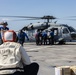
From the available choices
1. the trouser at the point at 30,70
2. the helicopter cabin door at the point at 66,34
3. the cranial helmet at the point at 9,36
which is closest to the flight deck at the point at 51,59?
the cranial helmet at the point at 9,36

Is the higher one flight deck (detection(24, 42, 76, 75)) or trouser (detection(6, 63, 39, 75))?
trouser (detection(6, 63, 39, 75))

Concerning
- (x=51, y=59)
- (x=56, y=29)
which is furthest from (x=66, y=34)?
(x=51, y=59)

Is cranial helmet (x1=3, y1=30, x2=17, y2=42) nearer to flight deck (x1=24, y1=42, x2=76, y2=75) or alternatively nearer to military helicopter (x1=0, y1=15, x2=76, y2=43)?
flight deck (x1=24, y1=42, x2=76, y2=75)

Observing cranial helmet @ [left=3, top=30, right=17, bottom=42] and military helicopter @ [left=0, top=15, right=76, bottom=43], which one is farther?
military helicopter @ [left=0, top=15, right=76, bottom=43]

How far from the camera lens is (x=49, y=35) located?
1389 inches

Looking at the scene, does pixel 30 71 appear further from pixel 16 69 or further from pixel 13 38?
pixel 13 38

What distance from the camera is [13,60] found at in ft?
14.9

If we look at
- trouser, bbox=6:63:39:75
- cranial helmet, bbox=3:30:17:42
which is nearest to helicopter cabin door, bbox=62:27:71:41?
cranial helmet, bbox=3:30:17:42

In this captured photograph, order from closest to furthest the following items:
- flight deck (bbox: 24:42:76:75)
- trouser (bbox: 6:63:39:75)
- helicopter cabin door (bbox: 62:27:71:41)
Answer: trouser (bbox: 6:63:39:75) < flight deck (bbox: 24:42:76:75) < helicopter cabin door (bbox: 62:27:71:41)

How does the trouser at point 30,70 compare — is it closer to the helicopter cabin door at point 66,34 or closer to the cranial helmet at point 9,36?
the cranial helmet at point 9,36

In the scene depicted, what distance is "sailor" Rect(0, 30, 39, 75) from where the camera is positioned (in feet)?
14.6

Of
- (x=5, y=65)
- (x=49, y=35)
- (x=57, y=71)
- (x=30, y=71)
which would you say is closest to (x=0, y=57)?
(x=5, y=65)

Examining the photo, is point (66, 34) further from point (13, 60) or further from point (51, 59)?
point (13, 60)

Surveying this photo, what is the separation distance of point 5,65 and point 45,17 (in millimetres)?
36657
